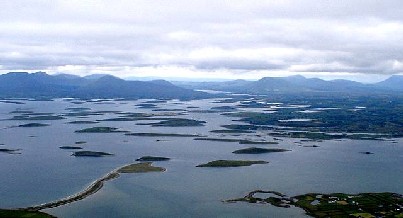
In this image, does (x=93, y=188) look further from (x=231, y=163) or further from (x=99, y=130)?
(x=99, y=130)

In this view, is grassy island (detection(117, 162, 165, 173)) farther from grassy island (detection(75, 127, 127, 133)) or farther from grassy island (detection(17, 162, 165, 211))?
grassy island (detection(75, 127, 127, 133))

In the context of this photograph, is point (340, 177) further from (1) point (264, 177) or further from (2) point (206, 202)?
(2) point (206, 202)

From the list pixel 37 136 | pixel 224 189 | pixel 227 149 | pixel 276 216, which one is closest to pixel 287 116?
pixel 227 149

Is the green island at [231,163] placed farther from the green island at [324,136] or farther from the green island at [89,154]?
the green island at [324,136]

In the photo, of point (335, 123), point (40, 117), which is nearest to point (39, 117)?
point (40, 117)

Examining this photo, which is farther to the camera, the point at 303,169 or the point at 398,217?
the point at 303,169

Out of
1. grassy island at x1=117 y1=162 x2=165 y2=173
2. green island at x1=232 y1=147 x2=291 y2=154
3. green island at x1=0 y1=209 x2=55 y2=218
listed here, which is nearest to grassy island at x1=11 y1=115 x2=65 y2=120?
green island at x1=232 y1=147 x2=291 y2=154
